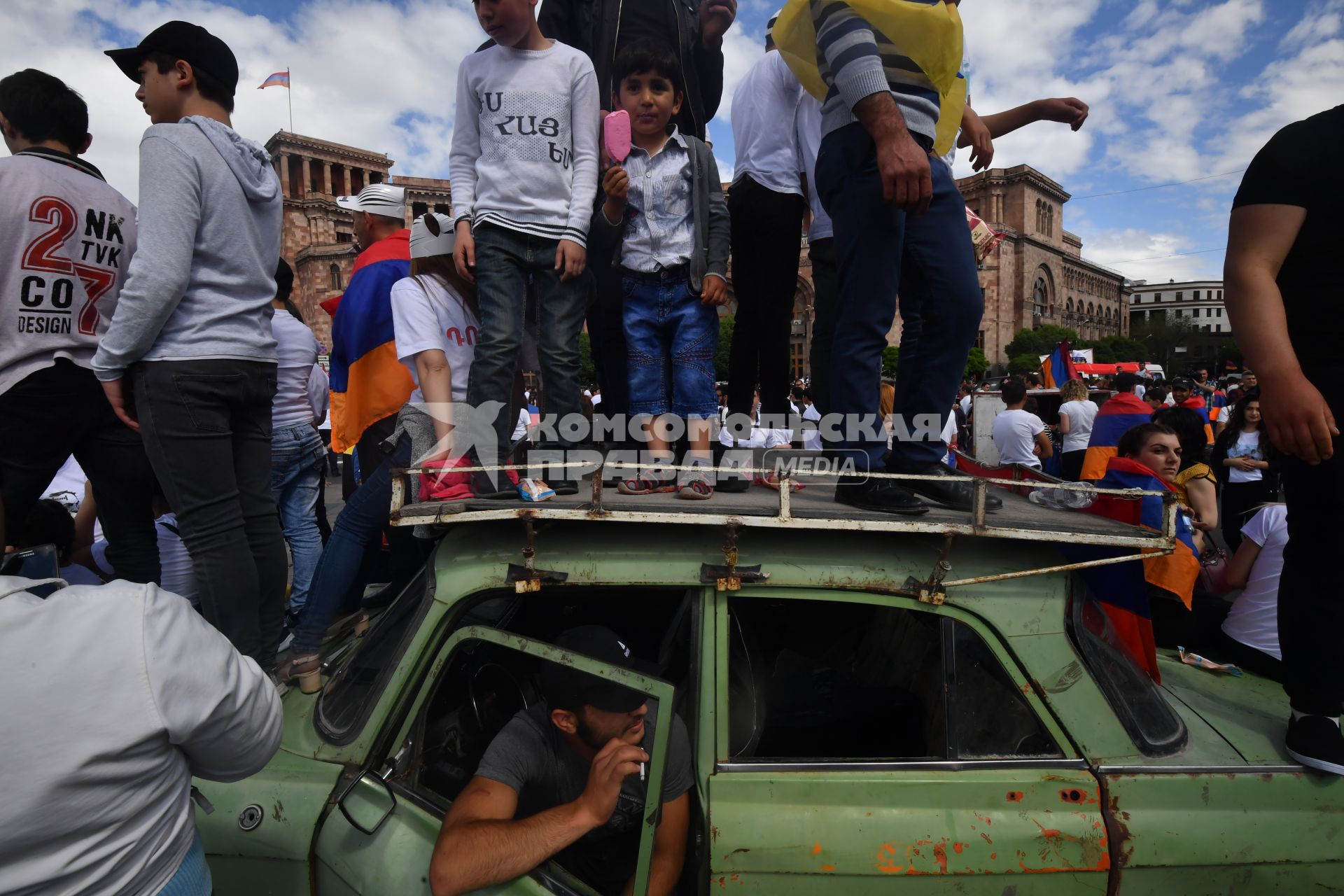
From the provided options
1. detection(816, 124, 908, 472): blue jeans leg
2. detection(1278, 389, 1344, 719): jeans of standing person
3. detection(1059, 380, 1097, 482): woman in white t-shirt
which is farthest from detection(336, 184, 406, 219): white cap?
detection(1059, 380, 1097, 482): woman in white t-shirt

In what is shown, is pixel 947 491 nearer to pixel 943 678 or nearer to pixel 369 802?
pixel 943 678

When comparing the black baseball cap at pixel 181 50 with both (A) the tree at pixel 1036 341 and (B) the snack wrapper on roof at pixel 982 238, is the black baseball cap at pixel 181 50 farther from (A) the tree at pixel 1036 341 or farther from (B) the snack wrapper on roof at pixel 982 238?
(A) the tree at pixel 1036 341

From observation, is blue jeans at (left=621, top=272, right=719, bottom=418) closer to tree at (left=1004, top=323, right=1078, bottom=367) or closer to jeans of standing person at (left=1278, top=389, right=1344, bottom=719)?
jeans of standing person at (left=1278, top=389, right=1344, bottom=719)

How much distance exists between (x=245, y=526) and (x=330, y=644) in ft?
1.72

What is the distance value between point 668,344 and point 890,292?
1.00 meters

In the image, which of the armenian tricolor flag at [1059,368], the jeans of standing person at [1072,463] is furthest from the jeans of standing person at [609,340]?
the armenian tricolor flag at [1059,368]

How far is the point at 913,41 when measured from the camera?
7.54 ft

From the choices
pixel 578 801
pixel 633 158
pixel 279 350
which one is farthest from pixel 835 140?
pixel 279 350

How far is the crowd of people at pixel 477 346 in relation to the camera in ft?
4.14

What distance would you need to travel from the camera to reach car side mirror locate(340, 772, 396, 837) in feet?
5.44

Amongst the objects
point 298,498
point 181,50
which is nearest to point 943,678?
point 181,50

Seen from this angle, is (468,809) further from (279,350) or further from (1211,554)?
(1211,554)

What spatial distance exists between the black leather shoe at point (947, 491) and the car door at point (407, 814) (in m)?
1.15

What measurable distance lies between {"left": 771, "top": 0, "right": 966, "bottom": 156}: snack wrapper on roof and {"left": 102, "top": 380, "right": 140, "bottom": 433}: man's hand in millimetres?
2494
